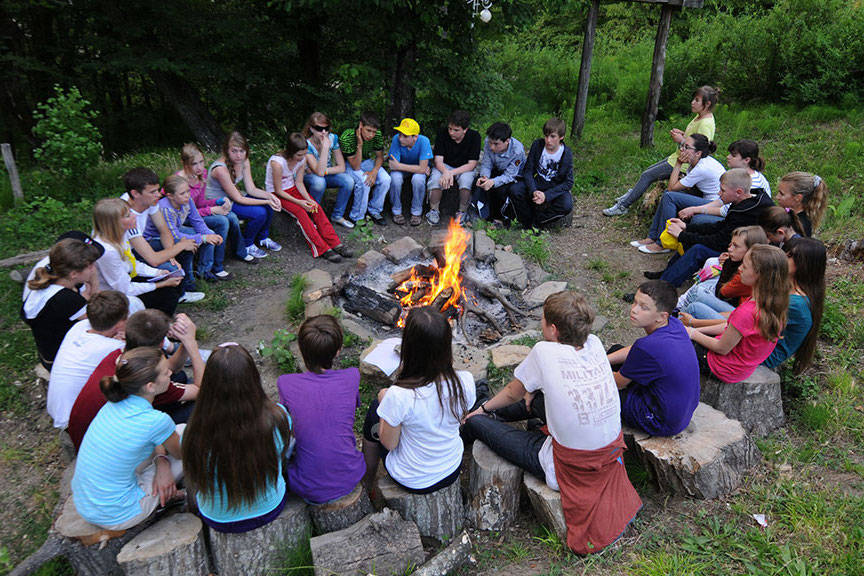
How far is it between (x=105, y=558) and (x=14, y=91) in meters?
13.0

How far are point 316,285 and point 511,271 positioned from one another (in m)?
1.99

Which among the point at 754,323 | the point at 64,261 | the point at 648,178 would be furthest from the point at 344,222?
the point at 754,323

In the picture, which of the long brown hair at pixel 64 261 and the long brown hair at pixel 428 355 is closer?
the long brown hair at pixel 428 355

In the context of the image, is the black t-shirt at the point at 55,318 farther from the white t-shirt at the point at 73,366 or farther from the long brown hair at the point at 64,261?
the white t-shirt at the point at 73,366

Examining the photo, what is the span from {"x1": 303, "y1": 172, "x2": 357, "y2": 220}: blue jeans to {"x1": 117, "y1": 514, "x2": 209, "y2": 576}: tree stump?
166 inches

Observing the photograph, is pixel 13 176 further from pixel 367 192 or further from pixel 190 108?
pixel 190 108

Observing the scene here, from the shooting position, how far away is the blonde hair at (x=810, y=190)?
4805 mm

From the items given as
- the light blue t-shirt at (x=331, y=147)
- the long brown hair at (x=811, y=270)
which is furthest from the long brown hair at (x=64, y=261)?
the long brown hair at (x=811, y=270)

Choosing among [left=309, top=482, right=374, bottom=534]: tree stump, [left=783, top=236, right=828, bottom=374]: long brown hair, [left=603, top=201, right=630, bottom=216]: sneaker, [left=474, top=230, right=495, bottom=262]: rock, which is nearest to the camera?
[left=309, top=482, right=374, bottom=534]: tree stump

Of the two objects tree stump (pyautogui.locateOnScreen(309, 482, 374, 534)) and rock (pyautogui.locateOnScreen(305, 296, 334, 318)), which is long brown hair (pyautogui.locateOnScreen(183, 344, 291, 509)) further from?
rock (pyautogui.locateOnScreen(305, 296, 334, 318))

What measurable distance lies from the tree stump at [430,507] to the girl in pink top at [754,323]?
1991 millimetres

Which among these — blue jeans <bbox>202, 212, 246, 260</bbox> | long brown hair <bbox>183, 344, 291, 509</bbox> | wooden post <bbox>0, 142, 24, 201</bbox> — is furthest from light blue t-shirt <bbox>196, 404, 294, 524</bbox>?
wooden post <bbox>0, 142, 24, 201</bbox>

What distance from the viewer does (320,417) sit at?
2932mm

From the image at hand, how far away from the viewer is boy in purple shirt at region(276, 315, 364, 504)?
115 inches
